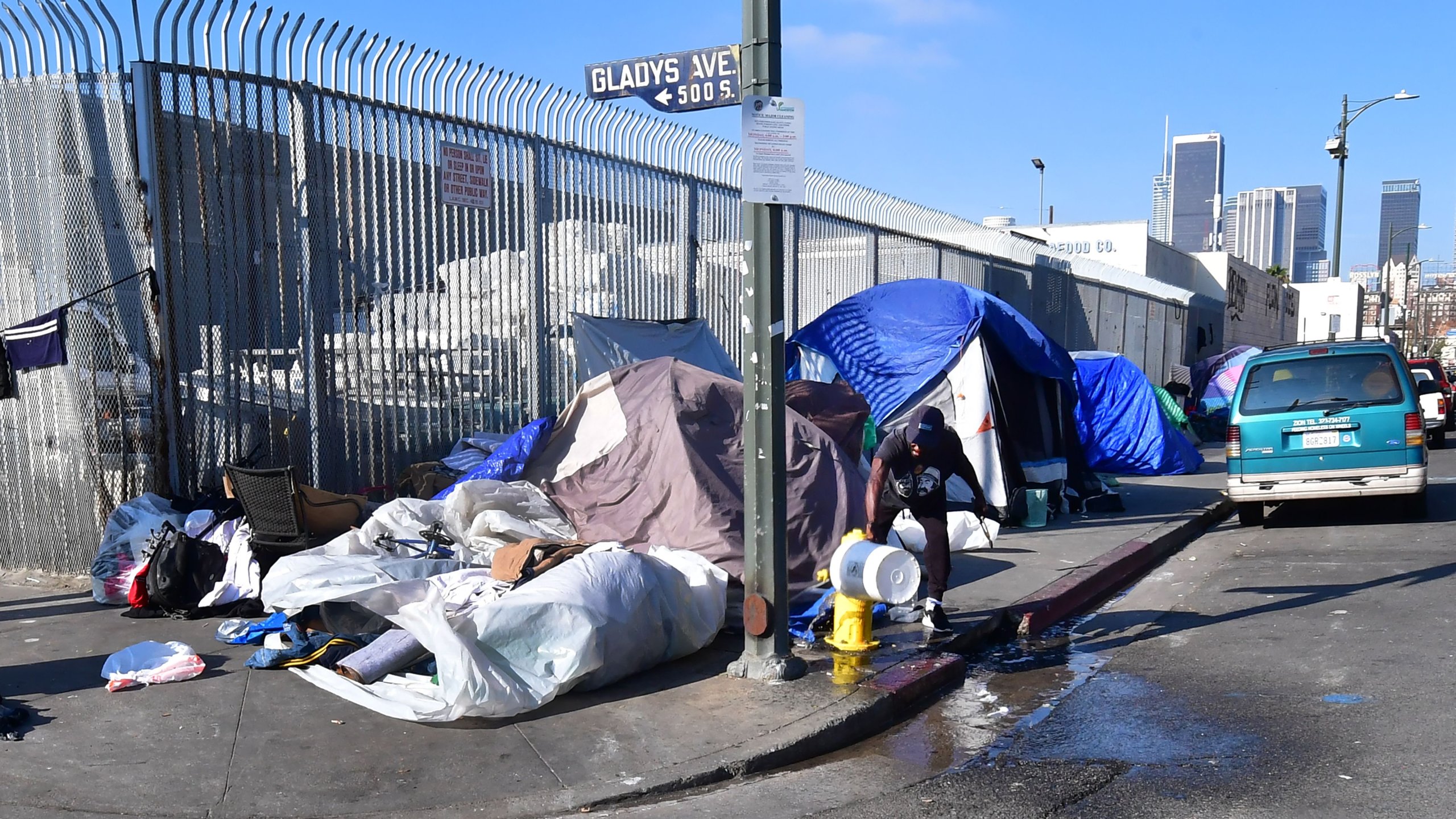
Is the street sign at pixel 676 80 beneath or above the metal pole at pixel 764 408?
above

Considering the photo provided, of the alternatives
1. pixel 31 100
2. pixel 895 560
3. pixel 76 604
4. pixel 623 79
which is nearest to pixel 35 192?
pixel 31 100

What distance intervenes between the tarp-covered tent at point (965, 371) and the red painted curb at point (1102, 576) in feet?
4.06

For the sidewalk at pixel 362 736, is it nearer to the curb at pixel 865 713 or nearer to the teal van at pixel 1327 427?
the curb at pixel 865 713

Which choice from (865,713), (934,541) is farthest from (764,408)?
(934,541)

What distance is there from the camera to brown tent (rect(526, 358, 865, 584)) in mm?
7668

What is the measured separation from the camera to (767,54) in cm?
574

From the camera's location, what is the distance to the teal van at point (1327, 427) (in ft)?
34.7

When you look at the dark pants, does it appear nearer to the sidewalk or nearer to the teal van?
the sidewalk

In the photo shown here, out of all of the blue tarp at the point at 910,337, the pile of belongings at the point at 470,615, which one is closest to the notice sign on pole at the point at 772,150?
the pile of belongings at the point at 470,615

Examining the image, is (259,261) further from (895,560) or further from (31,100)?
(895,560)

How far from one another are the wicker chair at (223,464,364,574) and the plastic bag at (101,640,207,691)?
3.61 ft

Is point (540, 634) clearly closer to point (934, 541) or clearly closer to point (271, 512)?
point (271, 512)

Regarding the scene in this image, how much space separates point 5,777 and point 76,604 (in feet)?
9.28

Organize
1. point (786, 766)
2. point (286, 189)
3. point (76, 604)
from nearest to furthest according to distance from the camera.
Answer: point (786, 766), point (76, 604), point (286, 189)
